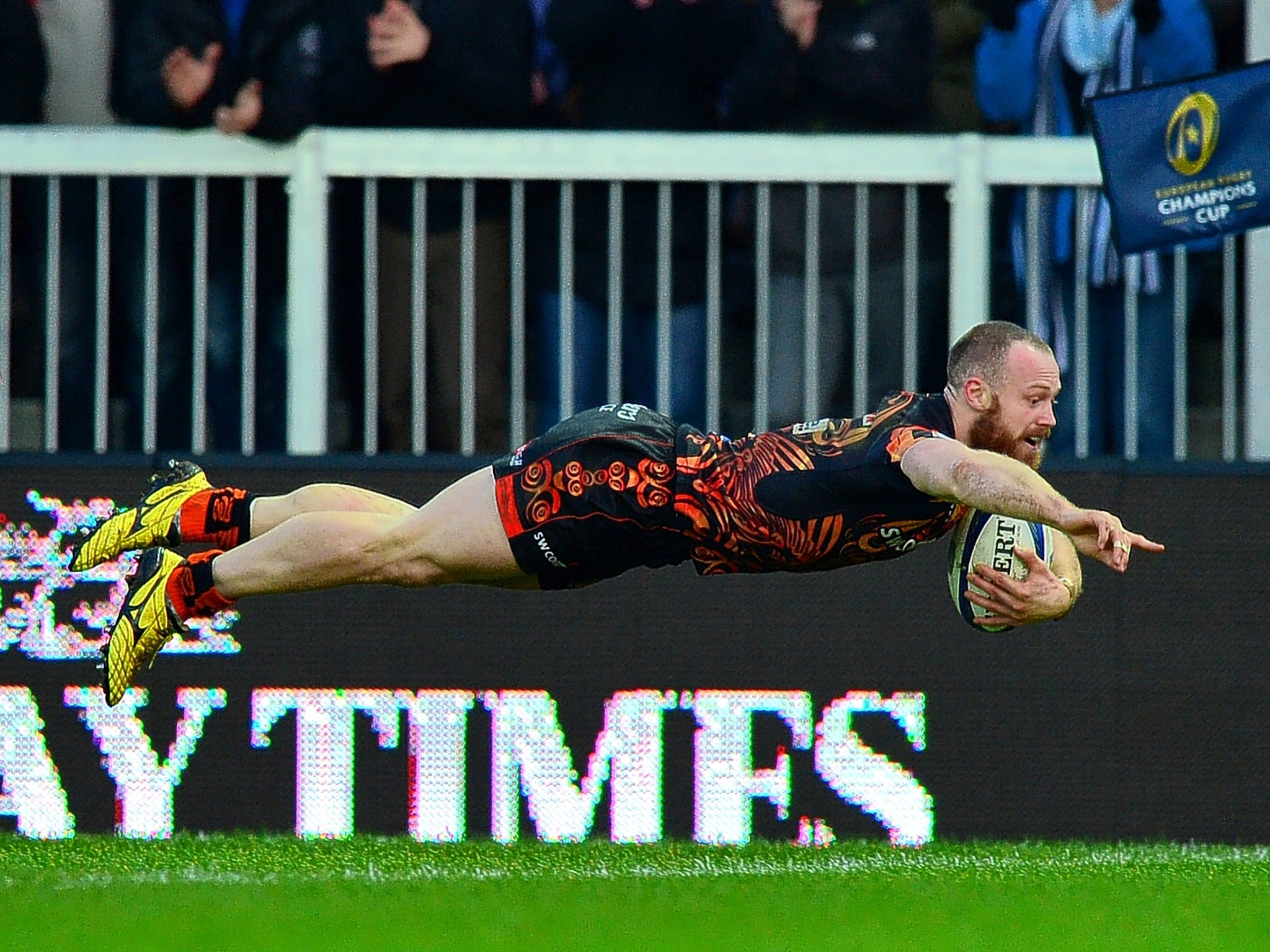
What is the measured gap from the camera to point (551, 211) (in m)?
9.12

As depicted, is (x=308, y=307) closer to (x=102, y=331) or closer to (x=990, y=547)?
(x=102, y=331)

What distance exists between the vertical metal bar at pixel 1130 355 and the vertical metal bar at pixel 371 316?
9.56ft

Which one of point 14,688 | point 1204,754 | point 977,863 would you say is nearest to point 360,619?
point 14,688

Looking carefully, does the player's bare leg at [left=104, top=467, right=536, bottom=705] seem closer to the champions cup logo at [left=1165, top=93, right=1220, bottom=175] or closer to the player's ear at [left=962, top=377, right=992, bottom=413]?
the player's ear at [left=962, top=377, right=992, bottom=413]

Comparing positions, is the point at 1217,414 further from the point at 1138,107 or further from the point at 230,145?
the point at 230,145

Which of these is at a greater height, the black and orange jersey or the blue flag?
the blue flag

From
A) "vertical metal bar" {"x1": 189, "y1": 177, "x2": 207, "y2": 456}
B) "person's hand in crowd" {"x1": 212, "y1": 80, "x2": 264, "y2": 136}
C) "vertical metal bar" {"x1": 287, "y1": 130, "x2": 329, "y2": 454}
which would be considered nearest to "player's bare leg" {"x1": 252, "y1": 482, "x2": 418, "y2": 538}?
"vertical metal bar" {"x1": 287, "y1": 130, "x2": 329, "y2": 454}

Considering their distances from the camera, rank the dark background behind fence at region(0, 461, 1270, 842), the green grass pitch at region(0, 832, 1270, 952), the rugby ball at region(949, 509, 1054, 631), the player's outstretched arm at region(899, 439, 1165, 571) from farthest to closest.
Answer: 1. the dark background behind fence at region(0, 461, 1270, 842)
2. the rugby ball at region(949, 509, 1054, 631)
3. the green grass pitch at region(0, 832, 1270, 952)
4. the player's outstretched arm at region(899, 439, 1165, 571)

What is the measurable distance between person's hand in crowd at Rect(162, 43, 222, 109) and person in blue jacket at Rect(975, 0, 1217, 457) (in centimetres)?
298

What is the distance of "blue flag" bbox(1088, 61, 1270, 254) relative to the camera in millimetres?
8453

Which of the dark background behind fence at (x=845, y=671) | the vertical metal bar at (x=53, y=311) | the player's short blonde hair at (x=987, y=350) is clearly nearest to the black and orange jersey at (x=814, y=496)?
the player's short blonde hair at (x=987, y=350)

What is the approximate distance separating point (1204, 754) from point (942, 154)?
2.50 metres

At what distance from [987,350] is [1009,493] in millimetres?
873

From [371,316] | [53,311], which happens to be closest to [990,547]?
[371,316]
